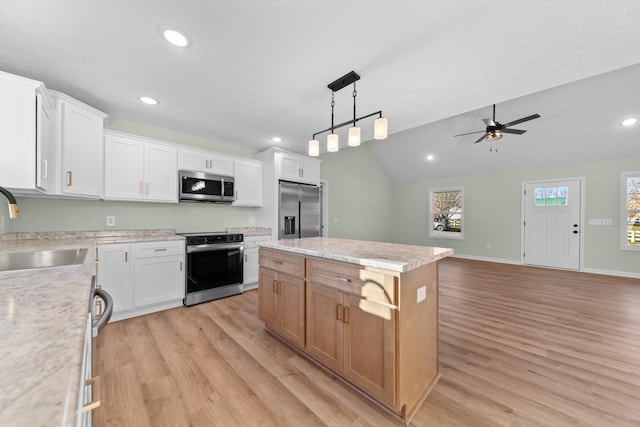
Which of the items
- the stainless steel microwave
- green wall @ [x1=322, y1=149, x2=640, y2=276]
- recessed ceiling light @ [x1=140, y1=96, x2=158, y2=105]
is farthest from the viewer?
green wall @ [x1=322, y1=149, x2=640, y2=276]

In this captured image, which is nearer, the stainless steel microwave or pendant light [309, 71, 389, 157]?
pendant light [309, 71, 389, 157]

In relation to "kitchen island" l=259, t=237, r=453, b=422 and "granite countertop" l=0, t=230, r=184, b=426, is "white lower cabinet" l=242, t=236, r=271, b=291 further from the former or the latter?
"granite countertop" l=0, t=230, r=184, b=426

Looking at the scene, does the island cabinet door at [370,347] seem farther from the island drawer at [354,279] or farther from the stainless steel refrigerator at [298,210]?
the stainless steel refrigerator at [298,210]

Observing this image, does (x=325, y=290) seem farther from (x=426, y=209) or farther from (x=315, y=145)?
(x=426, y=209)

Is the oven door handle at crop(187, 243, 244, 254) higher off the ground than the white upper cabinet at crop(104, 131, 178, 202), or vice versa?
the white upper cabinet at crop(104, 131, 178, 202)

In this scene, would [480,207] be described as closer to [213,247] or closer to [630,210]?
[630,210]

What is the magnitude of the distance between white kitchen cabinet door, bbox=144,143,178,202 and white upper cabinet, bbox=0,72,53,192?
1059 millimetres

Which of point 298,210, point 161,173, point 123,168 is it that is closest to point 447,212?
point 298,210

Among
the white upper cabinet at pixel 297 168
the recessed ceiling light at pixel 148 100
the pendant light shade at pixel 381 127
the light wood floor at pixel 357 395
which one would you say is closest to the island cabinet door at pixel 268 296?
the light wood floor at pixel 357 395

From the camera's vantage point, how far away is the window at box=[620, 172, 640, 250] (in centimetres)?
458

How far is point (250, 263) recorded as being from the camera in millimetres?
3832

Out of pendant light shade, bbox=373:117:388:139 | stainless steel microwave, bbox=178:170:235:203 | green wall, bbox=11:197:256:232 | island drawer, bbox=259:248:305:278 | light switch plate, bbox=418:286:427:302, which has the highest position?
pendant light shade, bbox=373:117:388:139

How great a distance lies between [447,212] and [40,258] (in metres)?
7.65

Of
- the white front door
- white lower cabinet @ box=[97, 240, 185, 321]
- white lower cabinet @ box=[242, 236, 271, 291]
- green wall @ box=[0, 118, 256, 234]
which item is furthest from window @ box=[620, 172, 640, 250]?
white lower cabinet @ box=[97, 240, 185, 321]
